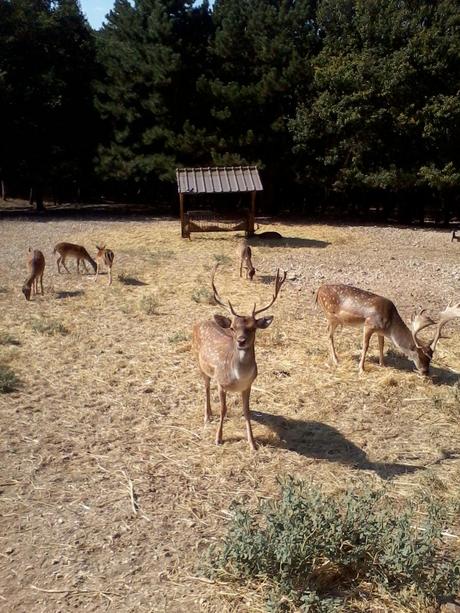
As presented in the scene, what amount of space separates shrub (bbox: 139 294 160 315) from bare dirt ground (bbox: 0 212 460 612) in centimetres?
6

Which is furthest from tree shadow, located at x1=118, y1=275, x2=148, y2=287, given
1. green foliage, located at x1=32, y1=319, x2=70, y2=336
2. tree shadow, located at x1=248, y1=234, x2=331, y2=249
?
tree shadow, located at x1=248, y1=234, x2=331, y2=249

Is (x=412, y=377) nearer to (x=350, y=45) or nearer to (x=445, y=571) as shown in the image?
(x=445, y=571)

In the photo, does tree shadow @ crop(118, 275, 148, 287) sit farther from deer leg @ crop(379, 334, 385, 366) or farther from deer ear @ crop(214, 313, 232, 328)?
deer ear @ crop(214, 313, 232, 328)

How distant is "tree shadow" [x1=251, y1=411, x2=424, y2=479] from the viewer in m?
5.70

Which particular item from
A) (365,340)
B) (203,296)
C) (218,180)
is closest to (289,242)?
(218,180)

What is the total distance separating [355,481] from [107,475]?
2375 millimetres

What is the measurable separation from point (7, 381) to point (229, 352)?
3.09m

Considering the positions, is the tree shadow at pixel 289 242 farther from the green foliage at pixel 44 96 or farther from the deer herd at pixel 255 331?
the green foliage at pixel 44 96

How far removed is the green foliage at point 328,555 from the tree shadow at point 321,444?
1264 mm

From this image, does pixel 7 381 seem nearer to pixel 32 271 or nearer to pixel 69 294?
pixel 32 271

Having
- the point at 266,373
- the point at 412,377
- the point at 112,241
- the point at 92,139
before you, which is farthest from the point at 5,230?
the point at 412,377

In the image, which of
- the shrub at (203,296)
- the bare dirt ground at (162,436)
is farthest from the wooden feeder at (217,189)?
the shrub at (203,296)

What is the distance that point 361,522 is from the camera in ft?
14.2

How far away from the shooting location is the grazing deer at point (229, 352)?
5.54m
